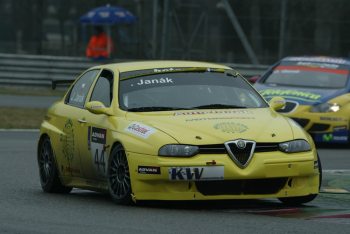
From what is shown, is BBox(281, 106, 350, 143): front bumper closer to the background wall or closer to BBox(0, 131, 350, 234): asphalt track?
BBox(0, 131, 350, 234): asphalt track

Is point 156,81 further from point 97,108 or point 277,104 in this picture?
point 277,104

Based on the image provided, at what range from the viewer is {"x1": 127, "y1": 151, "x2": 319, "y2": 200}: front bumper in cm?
956

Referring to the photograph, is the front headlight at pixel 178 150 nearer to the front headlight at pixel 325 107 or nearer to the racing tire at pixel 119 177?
the racing tire at pixel 119 177

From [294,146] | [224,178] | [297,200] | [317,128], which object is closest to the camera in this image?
[224,178]

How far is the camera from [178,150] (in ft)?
31.6

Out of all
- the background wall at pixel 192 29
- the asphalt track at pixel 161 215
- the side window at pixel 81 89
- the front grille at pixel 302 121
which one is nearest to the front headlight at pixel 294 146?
the asphalt track at pixel 161 215

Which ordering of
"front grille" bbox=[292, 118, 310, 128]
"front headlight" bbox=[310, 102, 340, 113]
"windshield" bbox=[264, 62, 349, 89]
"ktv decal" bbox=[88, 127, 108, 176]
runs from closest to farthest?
"ktv decal" bbox=[88, 127, 108, 176], "front grille" bbox=[292, 118, 310, 128], "front headlight" bbox=[310, 102, 340, 113], "windshield" bbox=[264, 62, 349, 89]

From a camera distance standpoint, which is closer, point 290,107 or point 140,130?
point 140,130

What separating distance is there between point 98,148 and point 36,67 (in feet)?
61.4

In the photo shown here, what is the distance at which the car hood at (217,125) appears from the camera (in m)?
9.73

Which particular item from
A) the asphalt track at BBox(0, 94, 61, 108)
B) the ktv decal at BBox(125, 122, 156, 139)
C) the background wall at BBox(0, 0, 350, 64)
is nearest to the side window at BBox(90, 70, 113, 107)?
the ktv decal at BBox(125, 122, 156, 139)

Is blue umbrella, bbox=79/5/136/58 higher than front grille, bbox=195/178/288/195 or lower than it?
lower

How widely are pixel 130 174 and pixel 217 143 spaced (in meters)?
0.78

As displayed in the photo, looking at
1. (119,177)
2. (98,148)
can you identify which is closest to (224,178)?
(119,177)
